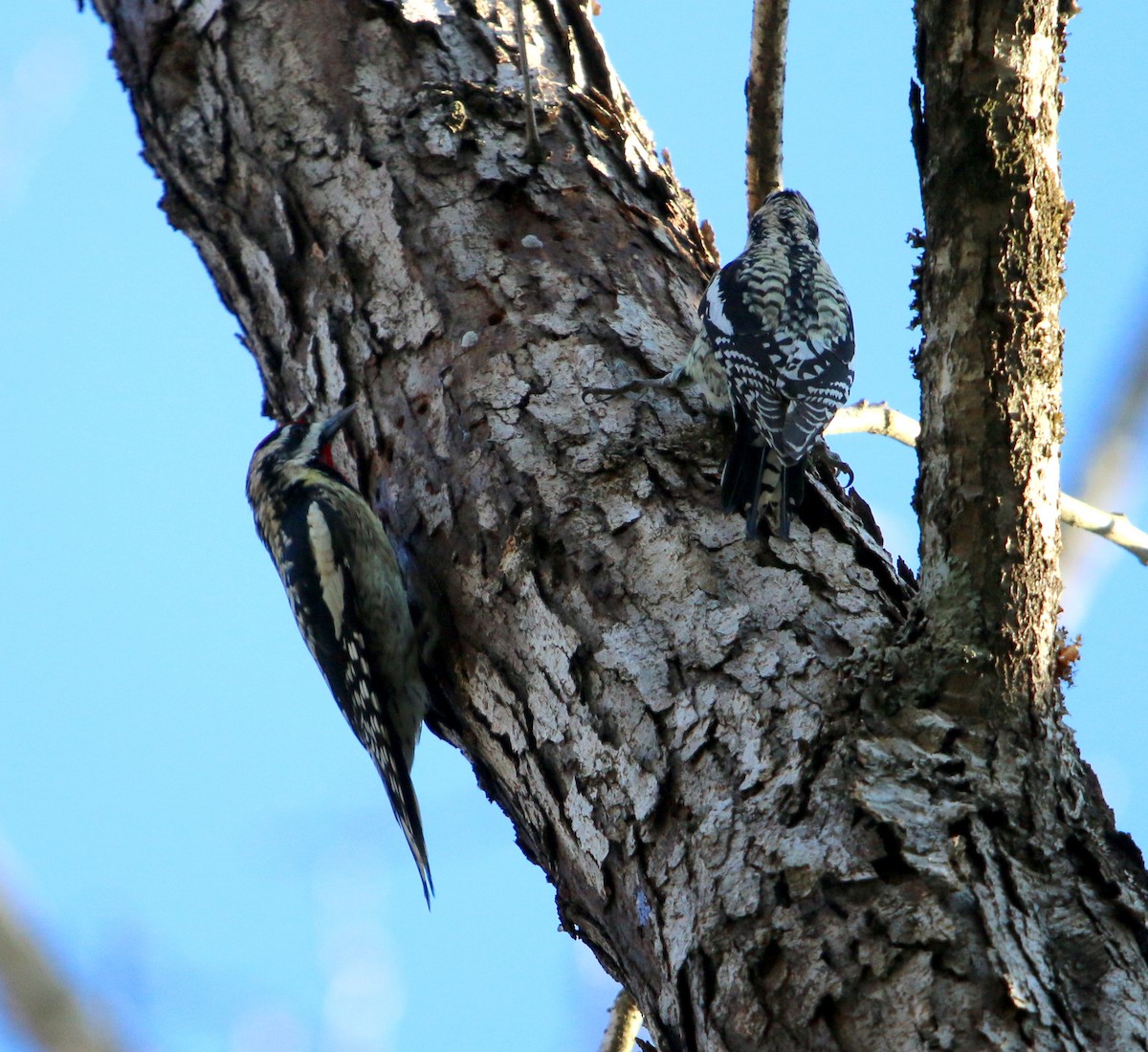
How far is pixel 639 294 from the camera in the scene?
323 cm

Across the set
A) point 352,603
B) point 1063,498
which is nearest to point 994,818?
point 1063,498

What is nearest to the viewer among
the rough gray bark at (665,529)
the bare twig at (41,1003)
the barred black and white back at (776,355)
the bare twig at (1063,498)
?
the bare twig at (41,1003)

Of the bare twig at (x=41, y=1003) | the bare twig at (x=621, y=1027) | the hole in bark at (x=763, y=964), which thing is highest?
the bare twig at (x=621, y=1027)

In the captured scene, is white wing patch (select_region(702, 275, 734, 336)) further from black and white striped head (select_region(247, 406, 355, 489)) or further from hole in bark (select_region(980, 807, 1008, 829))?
hole in bark (select_region(980, 807, 1008, 829))

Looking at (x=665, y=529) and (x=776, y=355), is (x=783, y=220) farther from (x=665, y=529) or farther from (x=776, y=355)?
(x=665, y=529)

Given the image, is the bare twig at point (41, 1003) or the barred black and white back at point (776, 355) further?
the barred black and white back at point (776, 355)

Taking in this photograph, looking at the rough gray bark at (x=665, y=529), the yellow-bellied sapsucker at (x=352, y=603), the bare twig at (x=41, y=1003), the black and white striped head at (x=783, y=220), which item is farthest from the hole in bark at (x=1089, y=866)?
the black and white striped head at (x=783, y=220)

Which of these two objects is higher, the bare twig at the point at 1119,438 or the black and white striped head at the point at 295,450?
the black and white striped head at the point at 295,450

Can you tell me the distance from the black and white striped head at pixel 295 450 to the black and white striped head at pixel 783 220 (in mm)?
1737

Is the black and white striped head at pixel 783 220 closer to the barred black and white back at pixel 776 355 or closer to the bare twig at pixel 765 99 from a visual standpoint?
the barred black and white back at pixel 776 355

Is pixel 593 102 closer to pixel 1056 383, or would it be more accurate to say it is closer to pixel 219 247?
pixel 219 247

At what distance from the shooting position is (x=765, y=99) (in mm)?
3738

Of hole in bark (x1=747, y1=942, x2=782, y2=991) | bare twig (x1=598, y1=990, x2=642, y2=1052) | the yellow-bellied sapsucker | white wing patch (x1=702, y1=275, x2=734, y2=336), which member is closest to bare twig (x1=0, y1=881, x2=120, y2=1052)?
hole in bark (x1=747, y1=942, x2=782, y2=991)

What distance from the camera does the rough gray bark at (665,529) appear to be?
6.30ft
